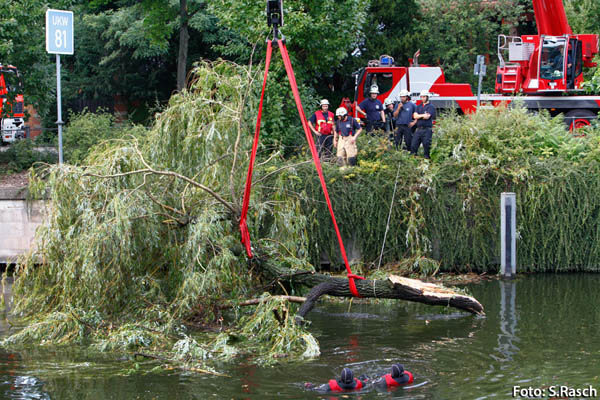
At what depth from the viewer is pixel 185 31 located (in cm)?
2270

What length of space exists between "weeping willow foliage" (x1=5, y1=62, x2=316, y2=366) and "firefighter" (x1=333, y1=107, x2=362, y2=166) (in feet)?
12.5

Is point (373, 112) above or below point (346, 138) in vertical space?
above

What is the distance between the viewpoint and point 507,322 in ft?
34.0

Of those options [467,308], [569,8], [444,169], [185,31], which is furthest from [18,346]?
[569,8]

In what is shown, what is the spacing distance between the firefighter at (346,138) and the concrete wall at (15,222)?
5.86 m

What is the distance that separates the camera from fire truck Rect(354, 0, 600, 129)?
2195 cm

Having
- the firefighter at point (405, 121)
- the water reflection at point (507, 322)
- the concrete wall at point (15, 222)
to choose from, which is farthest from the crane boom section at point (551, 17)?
the concrete wall at point (15, 222)

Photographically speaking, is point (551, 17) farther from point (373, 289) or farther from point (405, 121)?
point (373, 289)

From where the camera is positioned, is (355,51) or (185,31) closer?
(185,31)

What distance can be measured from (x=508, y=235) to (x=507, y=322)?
3.73m

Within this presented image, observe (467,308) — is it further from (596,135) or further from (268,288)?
(596,135)

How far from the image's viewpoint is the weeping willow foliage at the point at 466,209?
1412 cm

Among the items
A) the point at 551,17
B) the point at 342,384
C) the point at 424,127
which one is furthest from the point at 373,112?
the point at 342,384

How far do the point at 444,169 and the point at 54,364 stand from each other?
8.31 metres
